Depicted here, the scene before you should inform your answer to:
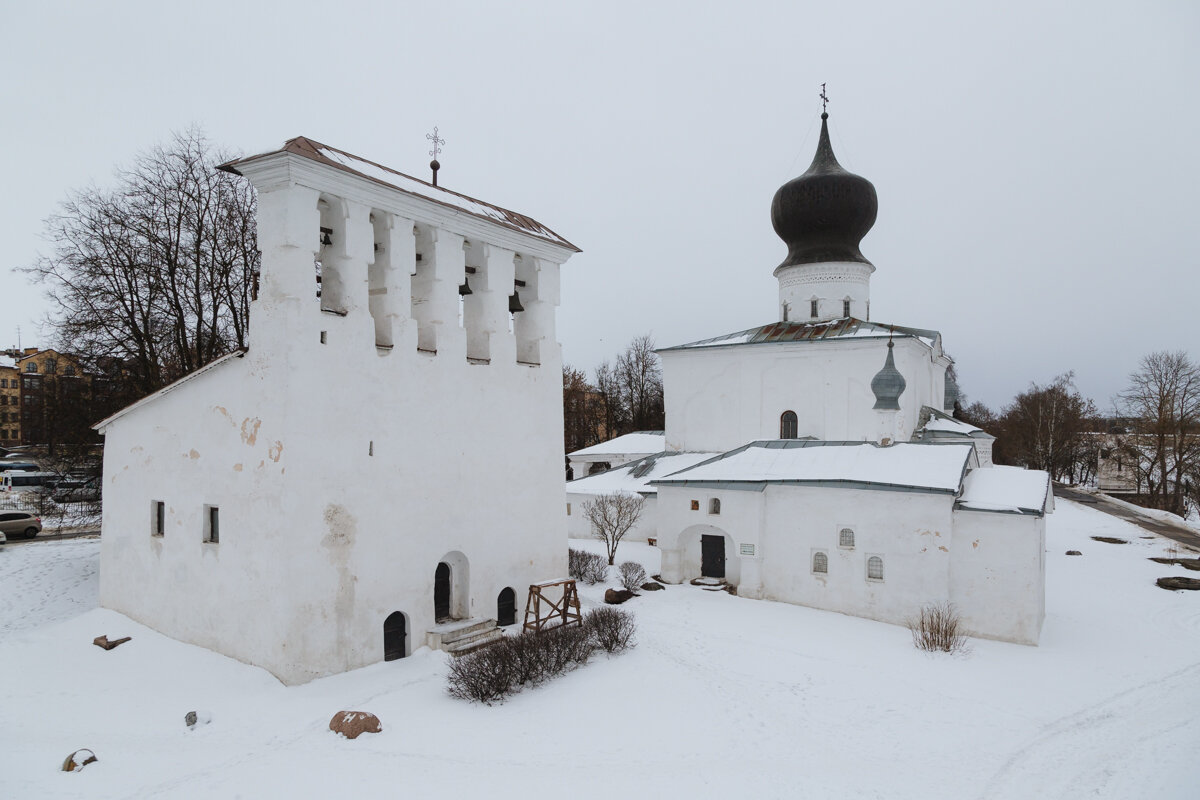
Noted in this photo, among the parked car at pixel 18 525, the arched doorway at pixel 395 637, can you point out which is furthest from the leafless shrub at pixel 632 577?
the parked car at pixel 18 525

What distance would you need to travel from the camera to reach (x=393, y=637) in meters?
9.64

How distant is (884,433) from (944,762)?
9.64 m

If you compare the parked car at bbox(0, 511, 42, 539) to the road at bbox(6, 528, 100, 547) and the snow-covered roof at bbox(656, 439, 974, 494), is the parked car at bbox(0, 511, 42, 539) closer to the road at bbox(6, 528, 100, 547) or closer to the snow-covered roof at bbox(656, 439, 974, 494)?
the road at bbox(6, 528, 100, 547)

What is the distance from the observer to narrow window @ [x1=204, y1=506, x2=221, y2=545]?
9.49 meters

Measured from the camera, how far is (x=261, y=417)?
28.0ft

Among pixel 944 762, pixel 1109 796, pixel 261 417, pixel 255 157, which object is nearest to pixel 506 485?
pixel 261 417

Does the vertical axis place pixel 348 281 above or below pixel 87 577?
above

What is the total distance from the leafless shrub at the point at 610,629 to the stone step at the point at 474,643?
1452 mm

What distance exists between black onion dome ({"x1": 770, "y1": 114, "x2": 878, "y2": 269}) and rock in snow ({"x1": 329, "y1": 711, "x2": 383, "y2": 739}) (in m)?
21.5

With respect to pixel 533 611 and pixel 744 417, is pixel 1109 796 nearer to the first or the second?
pixel 533 611

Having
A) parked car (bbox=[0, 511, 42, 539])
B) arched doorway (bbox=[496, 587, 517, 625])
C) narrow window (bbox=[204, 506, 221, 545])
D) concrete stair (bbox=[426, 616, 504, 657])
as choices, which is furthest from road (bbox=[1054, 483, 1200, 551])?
parked car (bbox=[0, 511, 42, 539])

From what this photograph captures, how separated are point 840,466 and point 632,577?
540cm

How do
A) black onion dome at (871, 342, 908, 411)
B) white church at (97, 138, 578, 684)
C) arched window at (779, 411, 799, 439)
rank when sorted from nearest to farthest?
white church at (97, 138, 578, 684) < black onion dome at (871, 342, 908, 411) < arched window at (779, 411, 799, 439)

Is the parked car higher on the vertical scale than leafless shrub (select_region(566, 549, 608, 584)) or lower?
higher
